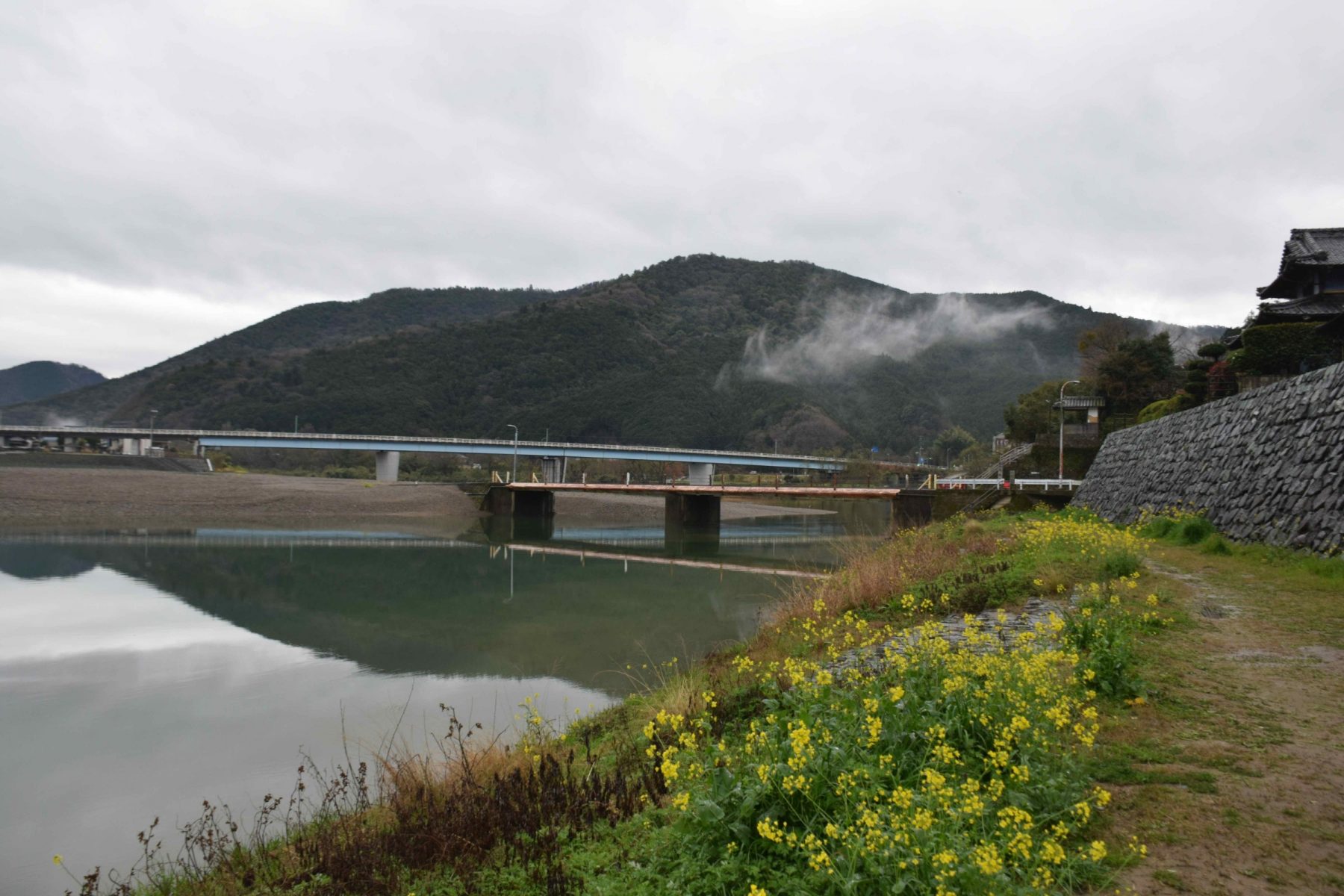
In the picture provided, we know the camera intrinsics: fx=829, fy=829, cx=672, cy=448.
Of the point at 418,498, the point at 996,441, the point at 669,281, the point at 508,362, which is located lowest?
the point at 418,498

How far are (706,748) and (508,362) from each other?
140403 mm

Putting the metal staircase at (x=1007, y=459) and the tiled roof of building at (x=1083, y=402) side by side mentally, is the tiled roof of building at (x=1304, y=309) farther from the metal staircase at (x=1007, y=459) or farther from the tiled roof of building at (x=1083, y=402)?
the tiled roof of building at (x=1083, y=402)

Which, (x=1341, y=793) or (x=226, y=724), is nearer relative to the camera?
(x=1341, y=793)

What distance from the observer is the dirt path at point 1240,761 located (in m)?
3.45

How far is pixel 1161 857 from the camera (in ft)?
11.6

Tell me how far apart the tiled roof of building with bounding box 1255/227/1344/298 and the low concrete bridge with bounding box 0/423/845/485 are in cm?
5790

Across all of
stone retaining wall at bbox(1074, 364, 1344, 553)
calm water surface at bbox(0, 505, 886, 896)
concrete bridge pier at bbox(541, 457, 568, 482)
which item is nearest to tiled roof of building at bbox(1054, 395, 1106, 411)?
calm water surface at bbox(0, 505, 886, 896)

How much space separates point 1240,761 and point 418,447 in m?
82.3

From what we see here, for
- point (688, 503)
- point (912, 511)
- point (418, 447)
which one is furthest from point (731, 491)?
point (418, 447)

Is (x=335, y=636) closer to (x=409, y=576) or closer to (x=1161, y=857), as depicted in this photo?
(x=409, y=576)

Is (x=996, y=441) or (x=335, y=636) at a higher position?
(x=996, y=441)

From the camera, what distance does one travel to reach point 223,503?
54.2 metres

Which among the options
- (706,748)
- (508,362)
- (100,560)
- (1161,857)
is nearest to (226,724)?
(706,748)

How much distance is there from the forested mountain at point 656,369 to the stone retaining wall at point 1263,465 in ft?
329
